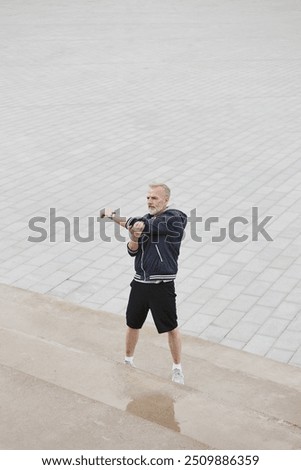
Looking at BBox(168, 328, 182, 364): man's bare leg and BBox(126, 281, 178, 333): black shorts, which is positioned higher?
BBox(126, 281, 178, 333): black shorts

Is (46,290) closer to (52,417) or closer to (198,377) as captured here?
(198,377)

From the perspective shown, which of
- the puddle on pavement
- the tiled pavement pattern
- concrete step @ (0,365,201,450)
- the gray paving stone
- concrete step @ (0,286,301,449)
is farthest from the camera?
the tiled pavement pattern

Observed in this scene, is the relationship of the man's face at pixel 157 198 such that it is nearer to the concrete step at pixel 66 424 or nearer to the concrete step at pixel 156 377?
the concrete step at pixel 156 377

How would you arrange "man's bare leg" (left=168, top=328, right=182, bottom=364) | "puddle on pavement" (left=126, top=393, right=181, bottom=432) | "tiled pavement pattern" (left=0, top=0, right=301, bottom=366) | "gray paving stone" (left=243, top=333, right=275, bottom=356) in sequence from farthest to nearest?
"tiled pavement pattern" (left=0, top=0, right=301, bottom=366), "gray paving stone" (left=243, top=333, right=275, bottom=356), "man's bare leg" (left=168, top=328, right=182, bottom=364), "puddle on pavement" (left=126, top=393, right=181, bottom=432)

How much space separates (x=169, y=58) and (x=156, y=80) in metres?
3.18

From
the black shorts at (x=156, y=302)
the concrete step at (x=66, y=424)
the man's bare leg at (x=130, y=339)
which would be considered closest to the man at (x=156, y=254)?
the black shorts at (x=156, y=302)

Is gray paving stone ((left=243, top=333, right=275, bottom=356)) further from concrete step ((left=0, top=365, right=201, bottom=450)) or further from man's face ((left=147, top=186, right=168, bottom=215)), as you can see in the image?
concrete step ((left=0, top=365, right=201, bottom=450))

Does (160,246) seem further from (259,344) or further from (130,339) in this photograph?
(259,344)

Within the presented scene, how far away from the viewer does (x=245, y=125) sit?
1451 cm

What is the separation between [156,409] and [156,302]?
1026mm

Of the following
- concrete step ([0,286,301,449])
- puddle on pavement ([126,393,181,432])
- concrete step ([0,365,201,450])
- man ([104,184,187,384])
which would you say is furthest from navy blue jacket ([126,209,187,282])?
concrete step ([0,365,201,450])

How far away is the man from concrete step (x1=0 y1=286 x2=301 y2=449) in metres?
0.50

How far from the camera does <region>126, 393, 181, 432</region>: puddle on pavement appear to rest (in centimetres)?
461

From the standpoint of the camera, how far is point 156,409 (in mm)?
Answer: 4723
